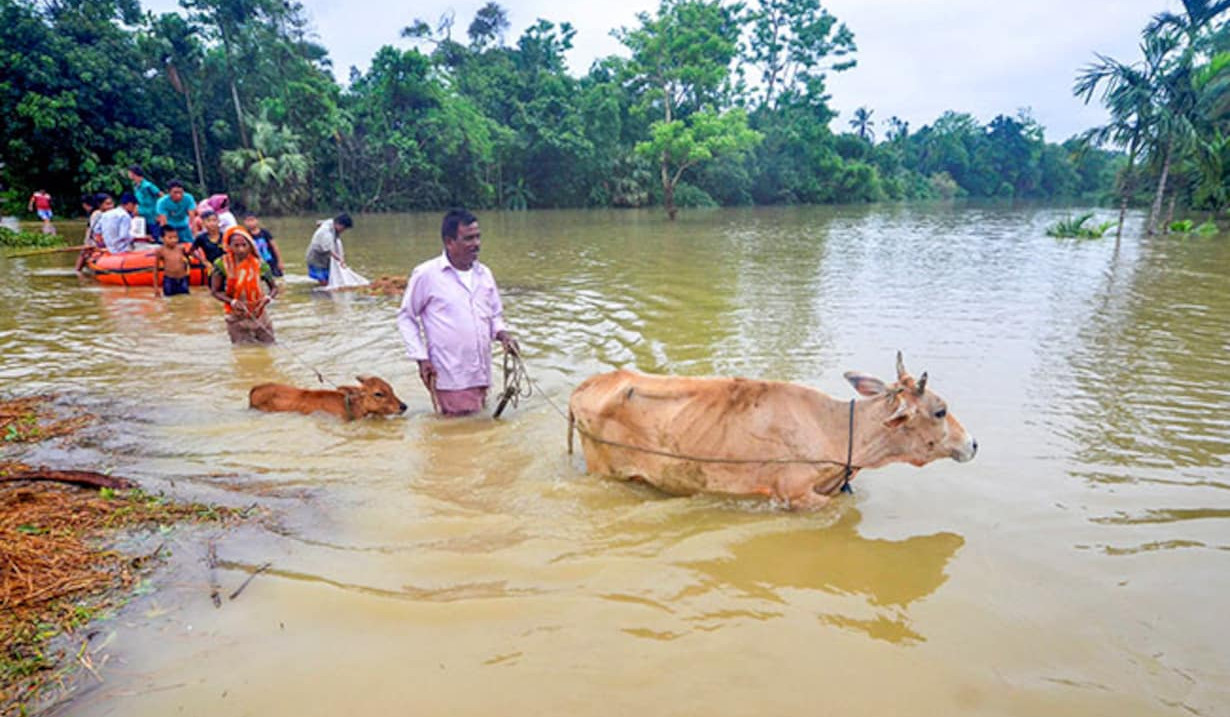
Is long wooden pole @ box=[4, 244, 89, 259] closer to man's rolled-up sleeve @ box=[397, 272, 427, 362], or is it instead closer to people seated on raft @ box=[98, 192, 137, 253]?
people seated on raft @ box=[98, 192, 137, 253]

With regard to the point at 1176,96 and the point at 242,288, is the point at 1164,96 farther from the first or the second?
the point at 242,288

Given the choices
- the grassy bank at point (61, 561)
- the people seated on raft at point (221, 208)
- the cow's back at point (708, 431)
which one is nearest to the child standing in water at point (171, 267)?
the people seated on raft at point (221, 208)

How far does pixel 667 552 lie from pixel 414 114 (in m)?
41.1

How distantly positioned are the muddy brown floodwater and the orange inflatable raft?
3692 mm

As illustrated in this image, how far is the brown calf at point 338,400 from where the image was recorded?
588 cm

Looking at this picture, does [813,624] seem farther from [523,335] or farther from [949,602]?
[523,335]

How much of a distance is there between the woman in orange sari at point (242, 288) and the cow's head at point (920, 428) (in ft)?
23.7

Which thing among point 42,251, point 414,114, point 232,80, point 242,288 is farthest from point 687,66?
point 242,288

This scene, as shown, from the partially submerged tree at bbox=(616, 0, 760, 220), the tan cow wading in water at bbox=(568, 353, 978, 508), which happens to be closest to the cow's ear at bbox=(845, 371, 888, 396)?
the tan cow wading in water at bbox=(568, 353, 978, 508)

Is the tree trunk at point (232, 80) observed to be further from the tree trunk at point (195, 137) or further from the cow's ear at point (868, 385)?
the cow's ear at point (868, 385)

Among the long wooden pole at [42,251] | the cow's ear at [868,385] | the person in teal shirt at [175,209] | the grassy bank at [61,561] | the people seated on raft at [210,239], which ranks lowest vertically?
the grassy bank at [61,561]

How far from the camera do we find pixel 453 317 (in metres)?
5.38

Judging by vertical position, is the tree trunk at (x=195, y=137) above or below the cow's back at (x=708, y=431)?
above

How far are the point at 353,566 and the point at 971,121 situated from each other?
104 m
